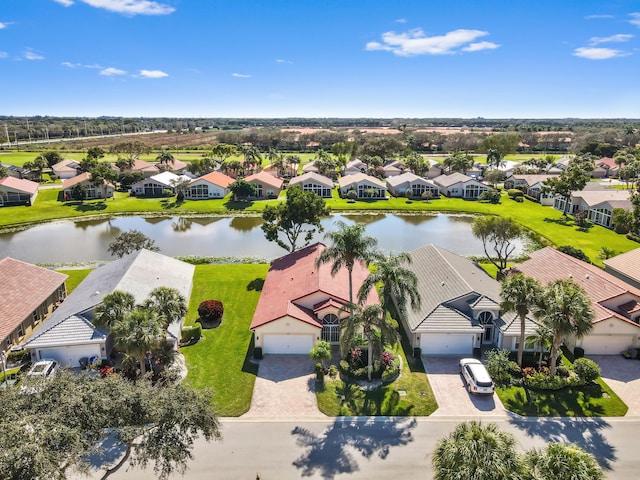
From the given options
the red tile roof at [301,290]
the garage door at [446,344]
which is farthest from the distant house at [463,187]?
the garage door at [446,344]

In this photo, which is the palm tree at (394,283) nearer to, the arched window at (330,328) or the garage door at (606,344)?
the arched window at (330,328)

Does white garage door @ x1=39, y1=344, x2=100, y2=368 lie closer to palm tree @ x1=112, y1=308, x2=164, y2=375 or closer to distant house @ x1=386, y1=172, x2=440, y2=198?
palm tree @ x1=112, y1=308, x2=164, y2=375

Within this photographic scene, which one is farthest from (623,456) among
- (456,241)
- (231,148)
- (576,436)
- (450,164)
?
(231,148)

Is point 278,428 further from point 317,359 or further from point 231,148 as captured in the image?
point 231,148

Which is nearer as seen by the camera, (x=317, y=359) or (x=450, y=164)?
(x=317, y=359)

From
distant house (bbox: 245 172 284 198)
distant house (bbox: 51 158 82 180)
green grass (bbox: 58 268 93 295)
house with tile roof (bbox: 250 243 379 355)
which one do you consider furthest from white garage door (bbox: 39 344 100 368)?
distant house (bbox: 51 158 82 180)

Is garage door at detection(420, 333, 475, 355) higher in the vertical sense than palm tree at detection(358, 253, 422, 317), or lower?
lower
